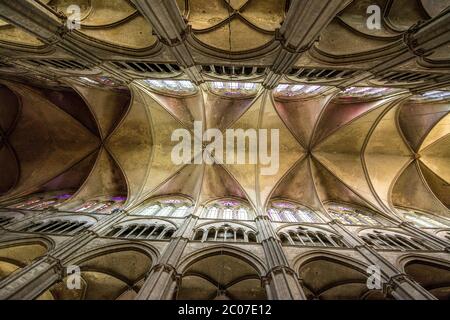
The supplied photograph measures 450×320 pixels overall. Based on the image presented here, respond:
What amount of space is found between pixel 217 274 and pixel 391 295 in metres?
5.71

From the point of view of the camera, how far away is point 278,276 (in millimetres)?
6809

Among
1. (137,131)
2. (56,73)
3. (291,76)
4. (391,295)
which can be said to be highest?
(137,131)

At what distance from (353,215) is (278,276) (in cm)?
945

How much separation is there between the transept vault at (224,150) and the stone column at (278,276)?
0.06 m

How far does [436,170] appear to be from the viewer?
15.4 metres

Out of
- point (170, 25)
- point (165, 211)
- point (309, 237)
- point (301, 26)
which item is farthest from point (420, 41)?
point (165, 211)

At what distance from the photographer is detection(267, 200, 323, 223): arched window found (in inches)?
502

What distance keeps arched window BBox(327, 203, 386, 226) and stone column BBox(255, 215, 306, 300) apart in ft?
18.2

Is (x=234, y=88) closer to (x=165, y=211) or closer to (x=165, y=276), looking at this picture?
(x=165, y=211)

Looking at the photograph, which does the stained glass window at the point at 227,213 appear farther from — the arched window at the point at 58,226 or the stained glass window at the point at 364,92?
the stained glass window at the point at 364,92
